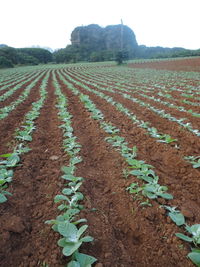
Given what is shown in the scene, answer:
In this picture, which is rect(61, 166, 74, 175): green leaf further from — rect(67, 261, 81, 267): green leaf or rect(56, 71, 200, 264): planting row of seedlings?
rect(67, 261, 81, 267): green leaf

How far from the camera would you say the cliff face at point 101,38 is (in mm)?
101375

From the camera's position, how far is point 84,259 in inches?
45.2

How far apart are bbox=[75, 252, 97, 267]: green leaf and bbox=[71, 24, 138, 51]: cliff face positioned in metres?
110

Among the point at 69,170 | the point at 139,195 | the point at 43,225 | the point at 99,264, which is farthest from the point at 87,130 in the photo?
the point at 99,264

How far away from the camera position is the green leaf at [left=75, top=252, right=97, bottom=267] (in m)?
1.12

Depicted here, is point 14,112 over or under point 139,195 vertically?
over

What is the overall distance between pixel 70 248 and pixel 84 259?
0.40ft

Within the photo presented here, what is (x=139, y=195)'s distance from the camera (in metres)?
1.80

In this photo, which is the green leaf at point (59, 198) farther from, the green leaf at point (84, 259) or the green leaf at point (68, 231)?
the green leaf at point (84, 259)

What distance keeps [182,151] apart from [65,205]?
2.10 metres

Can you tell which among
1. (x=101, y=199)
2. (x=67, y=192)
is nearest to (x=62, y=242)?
(x=67, y=192)

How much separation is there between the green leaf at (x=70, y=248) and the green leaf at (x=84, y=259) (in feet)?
0.15

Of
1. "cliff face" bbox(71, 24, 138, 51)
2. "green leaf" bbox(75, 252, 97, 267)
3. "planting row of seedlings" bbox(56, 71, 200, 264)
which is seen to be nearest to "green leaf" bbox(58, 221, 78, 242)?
"green leaf" bbox(75, 252, 97, 267)

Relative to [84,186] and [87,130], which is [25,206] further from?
[87,130]
